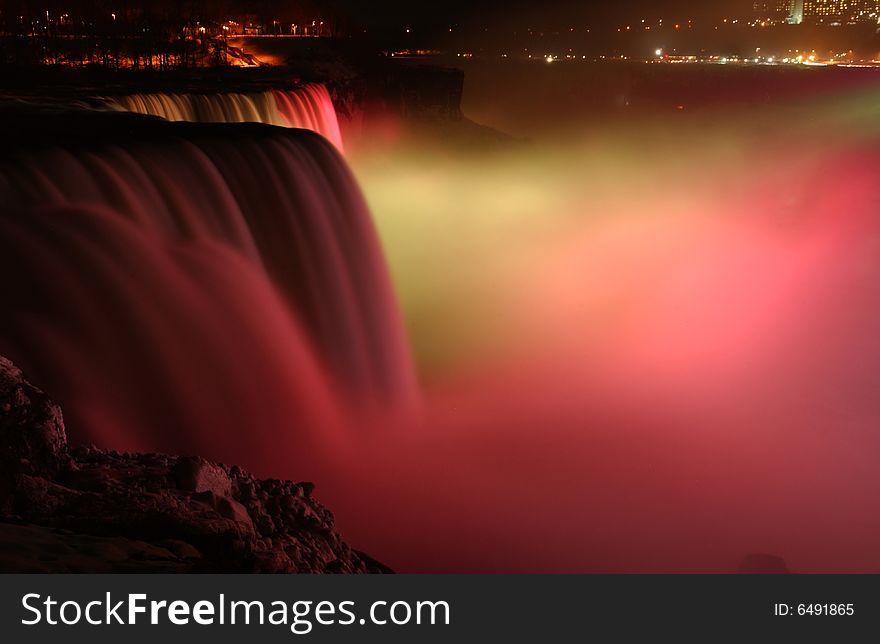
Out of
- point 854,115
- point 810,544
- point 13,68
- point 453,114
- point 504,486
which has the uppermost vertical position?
point 854,115

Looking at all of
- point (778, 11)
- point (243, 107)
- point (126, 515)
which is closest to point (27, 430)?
point (126, 515)

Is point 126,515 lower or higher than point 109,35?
lower

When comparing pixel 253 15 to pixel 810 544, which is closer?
pixel 810 544

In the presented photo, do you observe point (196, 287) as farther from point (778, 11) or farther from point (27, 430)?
point (778, 11)

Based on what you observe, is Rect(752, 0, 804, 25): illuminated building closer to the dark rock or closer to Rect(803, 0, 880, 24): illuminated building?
Rect(803, 0, 880, 24): illuminated building

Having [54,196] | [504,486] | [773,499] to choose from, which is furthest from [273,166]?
[773,499]

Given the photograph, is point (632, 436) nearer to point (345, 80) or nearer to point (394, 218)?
point (394, 218)
